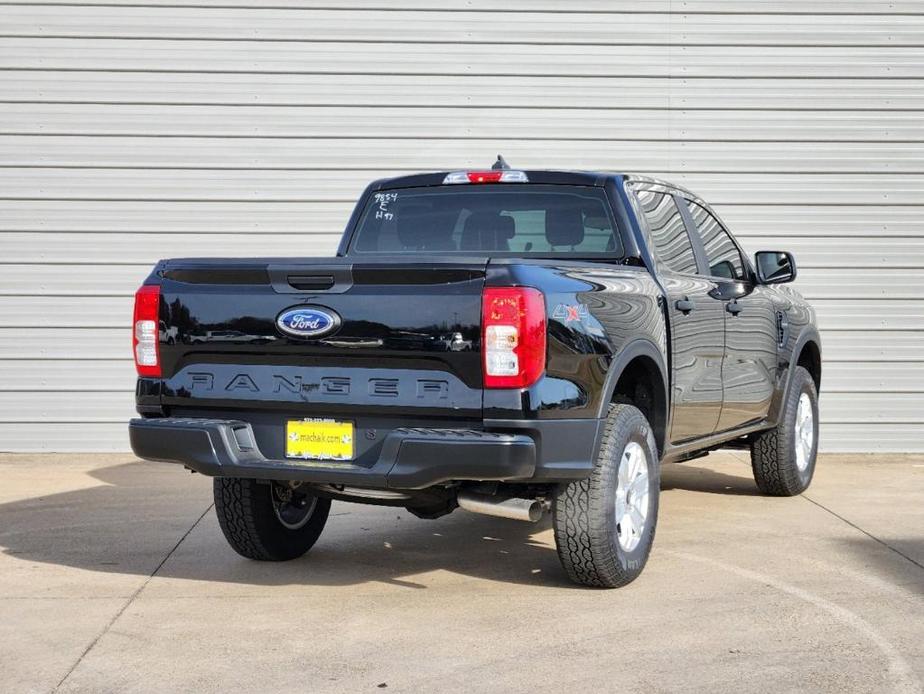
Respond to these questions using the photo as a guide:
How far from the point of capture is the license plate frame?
5.13 metres

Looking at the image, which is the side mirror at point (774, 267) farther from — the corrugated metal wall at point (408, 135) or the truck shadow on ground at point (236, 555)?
the corrugated metal wall at point (408, 135)

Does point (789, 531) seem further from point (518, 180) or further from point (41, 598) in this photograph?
point (41, 598)

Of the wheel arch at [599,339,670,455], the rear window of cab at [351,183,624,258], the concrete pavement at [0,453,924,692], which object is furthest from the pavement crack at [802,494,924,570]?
the rear window of cab at [351,183,624,258]

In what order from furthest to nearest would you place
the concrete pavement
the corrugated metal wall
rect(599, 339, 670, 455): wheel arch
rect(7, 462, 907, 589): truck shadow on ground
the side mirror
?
the corrugated metal wall < the side mirror < rect(7, 462, 907, 589): truck shadow on ground < rect(599, 339, 670, 455): wheel arch < the concrete pavement

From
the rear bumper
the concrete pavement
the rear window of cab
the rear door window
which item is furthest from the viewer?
the rear door window

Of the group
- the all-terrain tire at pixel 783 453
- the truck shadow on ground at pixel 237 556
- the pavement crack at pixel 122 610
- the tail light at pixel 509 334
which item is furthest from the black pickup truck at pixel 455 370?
the all-terrain tire at pixel 783 453

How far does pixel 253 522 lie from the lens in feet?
19.8

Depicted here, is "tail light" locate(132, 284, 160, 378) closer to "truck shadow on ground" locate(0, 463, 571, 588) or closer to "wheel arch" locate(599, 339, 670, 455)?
"truck shadow on ground" locate(0, 463, 571, 588)

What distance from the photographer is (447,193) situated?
21.6ft

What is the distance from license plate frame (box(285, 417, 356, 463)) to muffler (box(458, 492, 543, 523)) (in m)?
0.52

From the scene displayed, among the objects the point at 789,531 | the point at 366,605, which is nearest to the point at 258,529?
the point at 366,605

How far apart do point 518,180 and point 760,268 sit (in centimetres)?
181

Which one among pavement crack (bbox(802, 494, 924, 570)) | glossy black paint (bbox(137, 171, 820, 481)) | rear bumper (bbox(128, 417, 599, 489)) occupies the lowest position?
pavement crack (bbox(802, 494, 924, 570))

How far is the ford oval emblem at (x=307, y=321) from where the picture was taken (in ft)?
16.9
